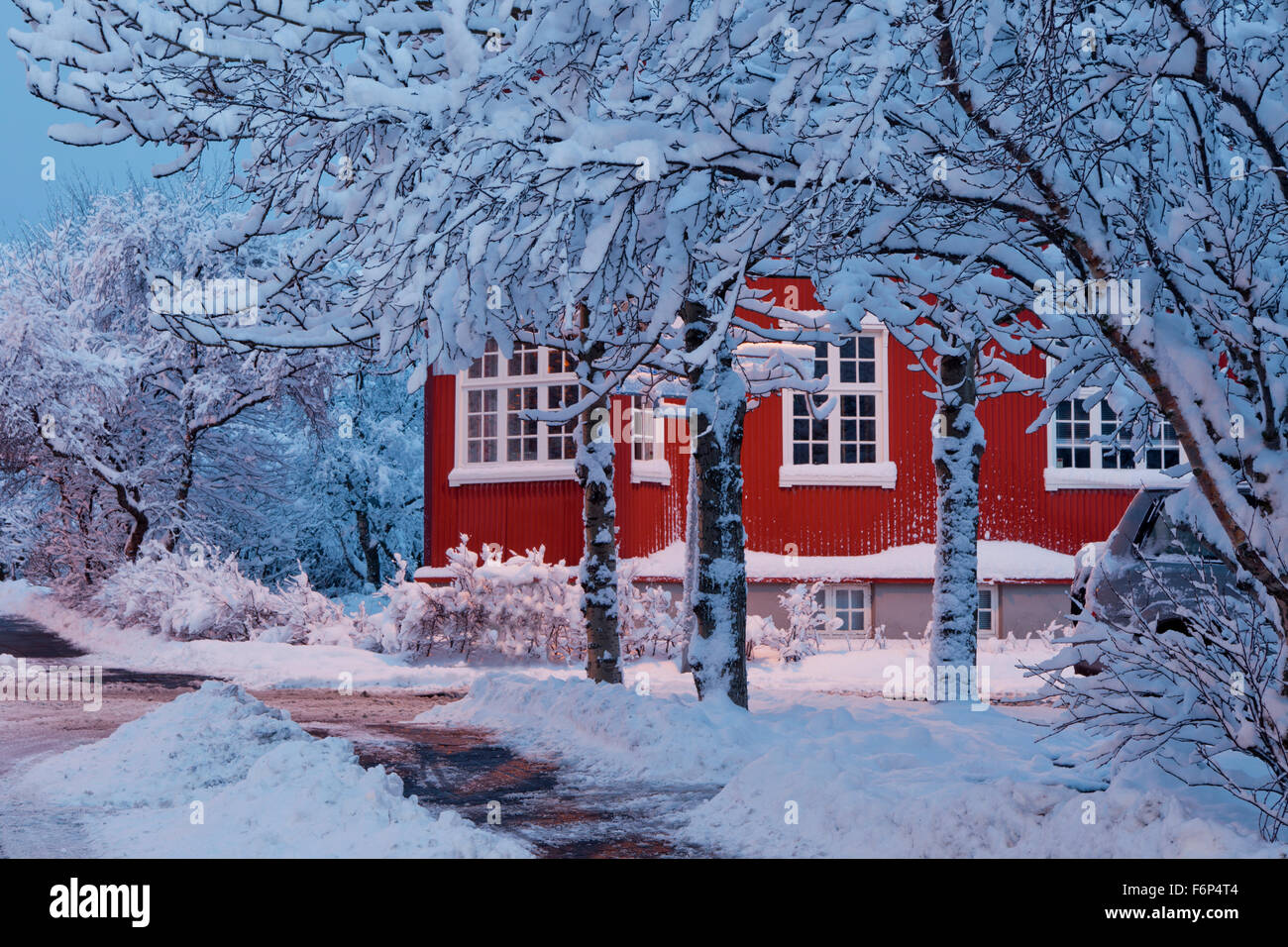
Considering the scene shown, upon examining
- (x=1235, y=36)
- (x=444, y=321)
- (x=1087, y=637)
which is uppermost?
(x=1235, y=36)

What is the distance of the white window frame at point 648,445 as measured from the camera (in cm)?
1927

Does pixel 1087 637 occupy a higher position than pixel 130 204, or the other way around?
pixel 130 204

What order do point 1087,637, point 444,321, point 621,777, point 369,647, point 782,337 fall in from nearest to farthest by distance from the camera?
point 1087,637 → point 444,321 → point 621,777 → point 782,337 → point 369,647

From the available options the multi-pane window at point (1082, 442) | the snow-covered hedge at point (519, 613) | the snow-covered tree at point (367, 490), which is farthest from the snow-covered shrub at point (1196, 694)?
the snow-covered tree at point (367, 490)

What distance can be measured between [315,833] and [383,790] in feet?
2.41

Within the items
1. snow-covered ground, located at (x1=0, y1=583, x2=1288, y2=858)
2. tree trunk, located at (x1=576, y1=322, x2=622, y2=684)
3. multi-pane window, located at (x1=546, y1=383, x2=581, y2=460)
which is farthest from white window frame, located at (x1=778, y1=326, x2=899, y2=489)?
tree trunk, located at (x1=576, y1=322, x2=622, y2=684)

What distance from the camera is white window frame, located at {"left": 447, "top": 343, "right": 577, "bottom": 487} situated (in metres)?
19.7

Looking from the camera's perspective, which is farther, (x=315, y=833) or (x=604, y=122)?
(x=315, y=833)

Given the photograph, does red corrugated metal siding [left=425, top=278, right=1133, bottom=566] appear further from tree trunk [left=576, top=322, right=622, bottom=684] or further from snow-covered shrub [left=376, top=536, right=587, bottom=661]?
tree trunk [left=576, top=322, right=622, bottom=684]

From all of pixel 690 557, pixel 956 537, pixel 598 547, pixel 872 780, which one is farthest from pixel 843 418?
pixel 872 780
